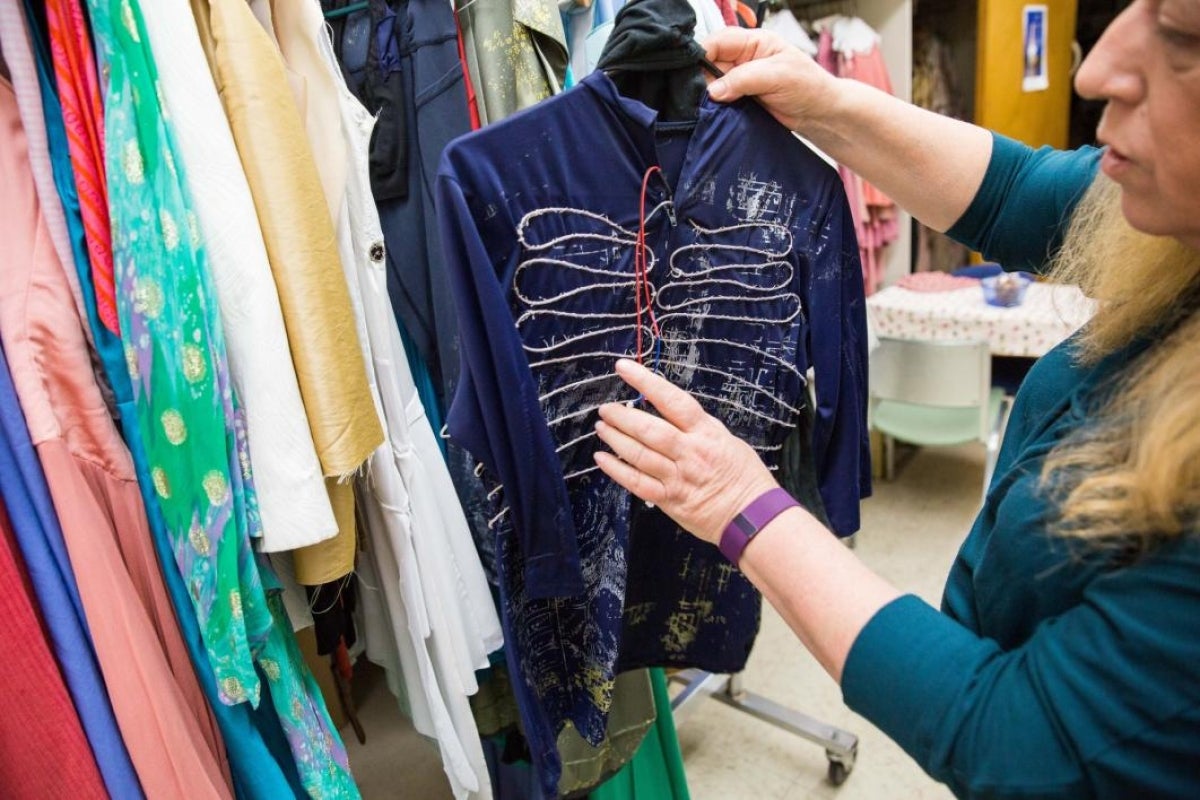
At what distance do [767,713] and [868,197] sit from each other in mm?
1864

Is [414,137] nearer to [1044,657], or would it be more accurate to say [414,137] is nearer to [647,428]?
[647,428]

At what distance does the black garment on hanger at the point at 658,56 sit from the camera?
3.06 ft

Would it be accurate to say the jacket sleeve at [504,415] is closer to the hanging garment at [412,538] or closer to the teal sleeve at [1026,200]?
the hanging garment at [412,538]

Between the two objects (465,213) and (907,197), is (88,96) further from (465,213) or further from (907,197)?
(907,197)

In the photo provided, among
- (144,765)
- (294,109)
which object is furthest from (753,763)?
(294,109)

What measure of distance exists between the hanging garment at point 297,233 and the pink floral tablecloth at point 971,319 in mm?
1889

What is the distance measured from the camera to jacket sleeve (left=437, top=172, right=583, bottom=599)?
867mm

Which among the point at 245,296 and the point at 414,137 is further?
the point at 414,137

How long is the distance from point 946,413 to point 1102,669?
2.43 meters

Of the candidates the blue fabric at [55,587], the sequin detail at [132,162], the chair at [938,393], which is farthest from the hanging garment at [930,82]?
the blue fabric at [55,587]

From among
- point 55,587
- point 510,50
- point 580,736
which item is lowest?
point 580,736

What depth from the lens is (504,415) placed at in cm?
91

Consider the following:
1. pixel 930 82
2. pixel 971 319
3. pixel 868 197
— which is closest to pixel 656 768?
pixel 971 319

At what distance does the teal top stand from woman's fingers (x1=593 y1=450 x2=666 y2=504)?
0.25 m
